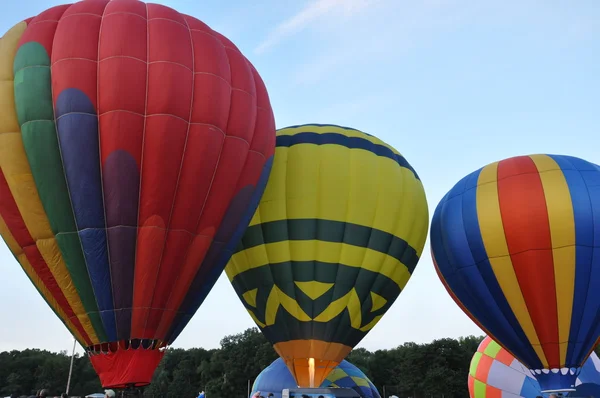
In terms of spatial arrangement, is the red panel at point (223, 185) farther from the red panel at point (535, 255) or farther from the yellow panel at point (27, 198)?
the red panel at point (535, 255)

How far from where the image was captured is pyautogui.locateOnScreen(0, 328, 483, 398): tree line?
3693cm

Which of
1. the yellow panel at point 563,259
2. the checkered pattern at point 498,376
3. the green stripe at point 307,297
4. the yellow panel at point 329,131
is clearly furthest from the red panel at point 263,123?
the checkered pattern at point 498,376

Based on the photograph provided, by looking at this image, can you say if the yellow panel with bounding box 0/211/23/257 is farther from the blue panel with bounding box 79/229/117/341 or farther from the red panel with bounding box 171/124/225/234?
the red panel with bounding box 171/124/225/234

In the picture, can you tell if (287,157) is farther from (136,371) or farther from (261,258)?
(136,371)

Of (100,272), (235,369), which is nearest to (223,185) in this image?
(100,272)

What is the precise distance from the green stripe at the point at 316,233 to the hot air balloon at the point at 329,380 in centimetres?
490

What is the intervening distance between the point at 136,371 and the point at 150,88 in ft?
12.7

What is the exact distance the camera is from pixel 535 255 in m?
10.1

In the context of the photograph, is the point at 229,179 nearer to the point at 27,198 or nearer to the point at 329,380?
the point at 27,198

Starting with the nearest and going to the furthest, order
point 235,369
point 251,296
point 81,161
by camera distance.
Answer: point 81,161, point 251,296, point 235,369

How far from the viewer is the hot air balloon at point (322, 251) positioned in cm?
1039

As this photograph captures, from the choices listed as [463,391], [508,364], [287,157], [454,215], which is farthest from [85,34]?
[463,391]

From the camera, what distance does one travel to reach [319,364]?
10391mm

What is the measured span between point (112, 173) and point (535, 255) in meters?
7.46
